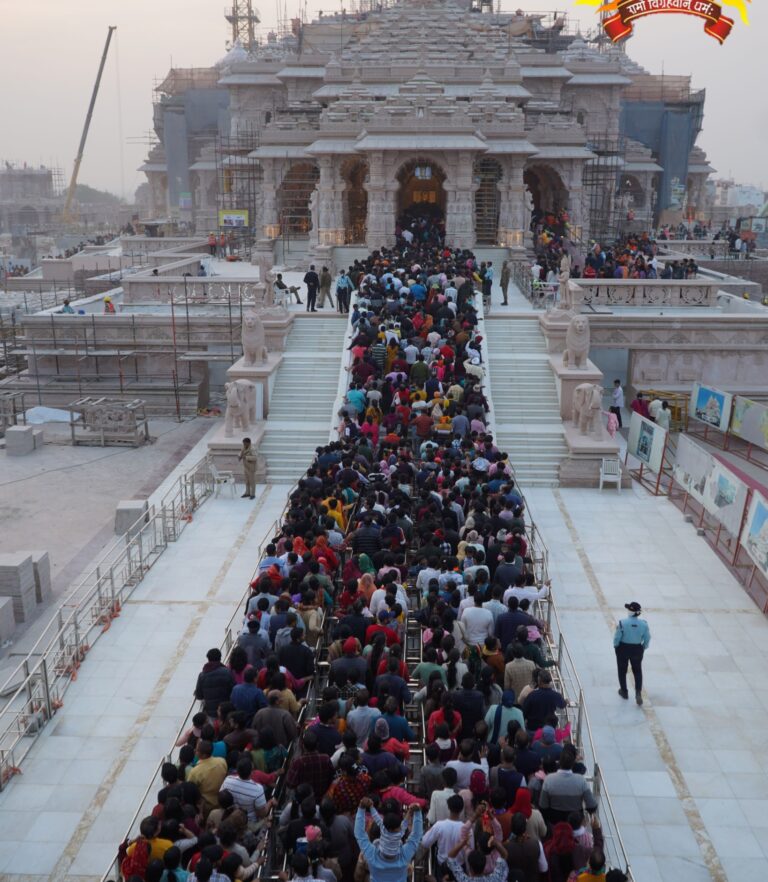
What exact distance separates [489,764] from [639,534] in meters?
10.0

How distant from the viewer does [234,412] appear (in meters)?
20.1

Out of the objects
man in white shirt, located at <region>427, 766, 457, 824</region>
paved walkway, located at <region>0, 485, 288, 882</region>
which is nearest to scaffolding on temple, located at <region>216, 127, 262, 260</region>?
paved walkway, located at <region>0, 485, 288, 882</region>

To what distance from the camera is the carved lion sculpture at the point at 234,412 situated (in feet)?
65.9

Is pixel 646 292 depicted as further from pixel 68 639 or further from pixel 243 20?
pixel 243 20

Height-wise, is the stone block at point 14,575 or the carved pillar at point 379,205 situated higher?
the carved pillar at point 379,205

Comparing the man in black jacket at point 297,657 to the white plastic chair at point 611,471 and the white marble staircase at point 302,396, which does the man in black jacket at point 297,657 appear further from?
the white plastic chair at point 611,471

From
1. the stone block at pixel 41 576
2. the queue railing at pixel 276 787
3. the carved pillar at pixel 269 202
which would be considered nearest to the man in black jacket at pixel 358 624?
the queue railing at pixel 276 787

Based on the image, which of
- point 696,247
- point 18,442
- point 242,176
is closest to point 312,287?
point 18,442

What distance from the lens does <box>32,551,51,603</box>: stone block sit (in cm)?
1558

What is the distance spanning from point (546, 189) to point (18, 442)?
28.0m

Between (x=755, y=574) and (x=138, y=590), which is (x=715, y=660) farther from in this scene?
(x=138, y=590)

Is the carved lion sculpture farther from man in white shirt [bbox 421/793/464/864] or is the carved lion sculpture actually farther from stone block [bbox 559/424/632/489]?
man in white shirt [bbox 421/793/464/864]

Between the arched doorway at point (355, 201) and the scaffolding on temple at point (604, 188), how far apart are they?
15.4m

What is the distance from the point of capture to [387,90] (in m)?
40.0
